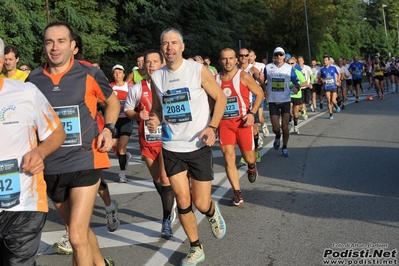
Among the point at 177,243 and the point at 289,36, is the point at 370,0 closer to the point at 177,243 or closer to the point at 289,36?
the point at 289,36

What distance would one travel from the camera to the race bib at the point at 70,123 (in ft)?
16.1

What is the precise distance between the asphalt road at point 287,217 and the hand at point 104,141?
1413mm

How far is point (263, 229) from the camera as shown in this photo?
6879mm

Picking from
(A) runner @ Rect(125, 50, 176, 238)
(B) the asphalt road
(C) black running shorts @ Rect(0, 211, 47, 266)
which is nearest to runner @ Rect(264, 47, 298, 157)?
(B) the asphalt road

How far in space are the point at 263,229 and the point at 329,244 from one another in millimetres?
952

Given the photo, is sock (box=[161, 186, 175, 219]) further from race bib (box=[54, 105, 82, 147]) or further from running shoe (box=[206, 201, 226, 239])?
race bib (box=[54, 105, 82, 147])

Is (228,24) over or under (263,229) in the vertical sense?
over

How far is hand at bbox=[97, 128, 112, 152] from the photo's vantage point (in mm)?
4859

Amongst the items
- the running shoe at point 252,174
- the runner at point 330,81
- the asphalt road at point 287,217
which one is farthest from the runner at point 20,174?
the runner at point 330,81

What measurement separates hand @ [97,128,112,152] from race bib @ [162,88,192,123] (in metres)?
1.02

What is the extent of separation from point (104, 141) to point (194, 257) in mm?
1424

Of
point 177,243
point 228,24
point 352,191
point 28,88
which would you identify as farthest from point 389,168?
point 228,24

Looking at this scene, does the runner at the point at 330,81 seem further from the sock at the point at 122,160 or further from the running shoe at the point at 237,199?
the running shoe at the point at 237,199

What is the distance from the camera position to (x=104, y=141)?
488 centimetres
